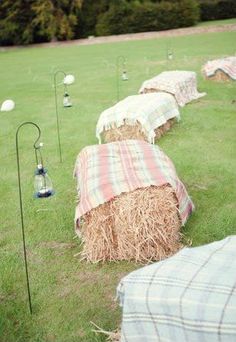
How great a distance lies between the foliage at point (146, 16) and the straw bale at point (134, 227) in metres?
35.7

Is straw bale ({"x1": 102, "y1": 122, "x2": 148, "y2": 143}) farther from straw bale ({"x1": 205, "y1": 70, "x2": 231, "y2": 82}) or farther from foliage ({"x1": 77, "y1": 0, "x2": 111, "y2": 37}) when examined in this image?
foliage ({"x1": 77, "y1": 0, "x2": 111, "y2": 37})

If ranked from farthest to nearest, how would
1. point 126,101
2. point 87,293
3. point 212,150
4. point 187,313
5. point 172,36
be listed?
point 172,36 < point 126,101 < point 212,150 < point 87,293 < point 187,313

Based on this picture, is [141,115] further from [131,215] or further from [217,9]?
[217,9]

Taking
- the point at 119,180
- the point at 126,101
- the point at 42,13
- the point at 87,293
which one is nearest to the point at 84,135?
the point at 126,101

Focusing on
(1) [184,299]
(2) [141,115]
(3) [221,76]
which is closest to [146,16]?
(3) [221,76]

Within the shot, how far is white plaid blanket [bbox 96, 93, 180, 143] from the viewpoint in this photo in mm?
10172

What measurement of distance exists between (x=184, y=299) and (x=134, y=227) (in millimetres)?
2197

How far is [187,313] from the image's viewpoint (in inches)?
138

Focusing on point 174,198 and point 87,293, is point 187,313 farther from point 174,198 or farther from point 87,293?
point 174,198

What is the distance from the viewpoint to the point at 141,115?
10203 mm

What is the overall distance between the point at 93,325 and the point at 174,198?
6.93 ft

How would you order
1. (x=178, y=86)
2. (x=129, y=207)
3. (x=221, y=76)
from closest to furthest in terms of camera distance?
(x=129, y=207)
(x=178, y=86)
(x=221, y=76)

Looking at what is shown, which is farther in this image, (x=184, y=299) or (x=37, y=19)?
(x=37, y=19)

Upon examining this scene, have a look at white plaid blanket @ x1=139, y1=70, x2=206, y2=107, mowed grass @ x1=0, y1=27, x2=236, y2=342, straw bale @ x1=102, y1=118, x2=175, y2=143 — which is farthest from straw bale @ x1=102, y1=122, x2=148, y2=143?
white plaid blanket @ x1=139, y1=70, x2=206, y2=107
